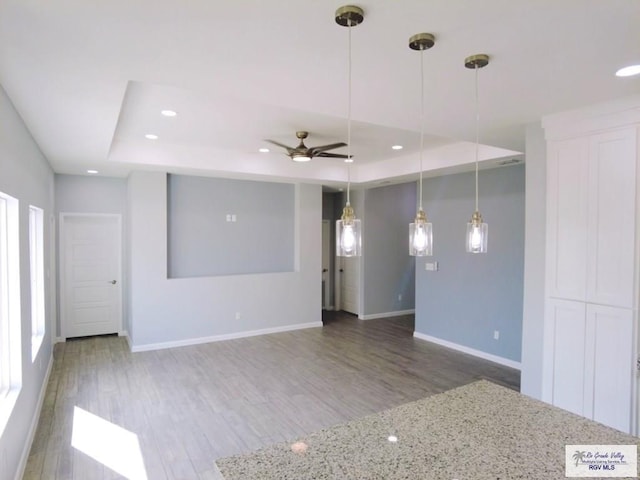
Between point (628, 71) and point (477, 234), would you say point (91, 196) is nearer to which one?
point (477, 234)

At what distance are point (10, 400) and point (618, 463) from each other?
11.3 ft

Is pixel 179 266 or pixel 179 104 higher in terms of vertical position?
pixel 179 104

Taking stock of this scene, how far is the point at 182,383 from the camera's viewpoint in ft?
14.9

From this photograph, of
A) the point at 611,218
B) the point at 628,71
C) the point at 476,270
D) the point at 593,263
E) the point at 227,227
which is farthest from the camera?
the point at 227,227

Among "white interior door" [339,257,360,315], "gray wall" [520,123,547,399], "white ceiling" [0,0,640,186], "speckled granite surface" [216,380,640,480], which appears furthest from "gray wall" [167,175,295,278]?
"speckled granite surface" [216,380,640,480]

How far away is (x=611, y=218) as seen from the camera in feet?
8.91

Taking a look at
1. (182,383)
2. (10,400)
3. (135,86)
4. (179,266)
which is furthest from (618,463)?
(179,266)

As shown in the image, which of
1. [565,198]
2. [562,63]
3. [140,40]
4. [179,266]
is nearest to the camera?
[140,40]

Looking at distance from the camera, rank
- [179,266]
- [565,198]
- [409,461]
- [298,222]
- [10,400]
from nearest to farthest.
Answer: [409,461] < [10,400] < [565,198] < [179,266] < [298,222]

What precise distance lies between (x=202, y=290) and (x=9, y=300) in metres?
3.37

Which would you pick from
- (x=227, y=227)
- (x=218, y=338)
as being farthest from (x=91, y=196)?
(x=218, y=338)

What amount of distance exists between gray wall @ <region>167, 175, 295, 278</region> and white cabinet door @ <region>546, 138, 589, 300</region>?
4.80 metres

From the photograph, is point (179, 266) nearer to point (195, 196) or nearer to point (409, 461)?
point (195, 196)

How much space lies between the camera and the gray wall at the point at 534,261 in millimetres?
3197
